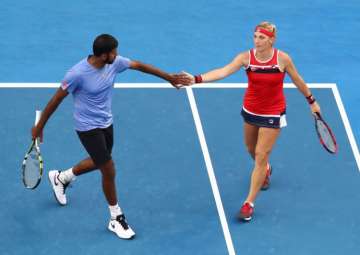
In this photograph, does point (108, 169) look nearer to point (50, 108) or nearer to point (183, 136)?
point (50, 108)

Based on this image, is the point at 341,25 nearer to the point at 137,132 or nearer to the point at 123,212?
the point at 137,132

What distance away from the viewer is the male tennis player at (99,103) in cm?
780

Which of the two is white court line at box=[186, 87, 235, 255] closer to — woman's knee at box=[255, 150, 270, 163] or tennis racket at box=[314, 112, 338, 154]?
woman's knee at box=[255, 150, 270, 163]

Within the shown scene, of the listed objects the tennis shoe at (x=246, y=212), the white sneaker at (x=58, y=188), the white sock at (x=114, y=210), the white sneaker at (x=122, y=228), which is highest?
the white sneaker at (x=58, y=188)

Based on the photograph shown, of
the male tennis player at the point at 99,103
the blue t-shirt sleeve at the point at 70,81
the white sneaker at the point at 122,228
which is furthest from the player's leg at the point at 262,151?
the blue t-shirt sleeve at the point at 70,81

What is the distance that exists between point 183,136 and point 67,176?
1891 millimetres

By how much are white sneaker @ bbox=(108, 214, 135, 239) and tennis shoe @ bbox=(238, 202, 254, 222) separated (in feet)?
3.94

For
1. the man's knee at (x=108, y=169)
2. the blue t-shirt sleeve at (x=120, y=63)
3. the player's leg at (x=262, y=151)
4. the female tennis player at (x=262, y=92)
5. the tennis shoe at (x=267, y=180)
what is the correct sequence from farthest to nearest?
the tennis shoe at (x=267, y=180)
the player's leg at (x=262, y=151)
the female tennis player at (x=262, y=92)
the man's knee at (x=108, y=169)
the blue t-shirt sleeve at (x=120, y=63)

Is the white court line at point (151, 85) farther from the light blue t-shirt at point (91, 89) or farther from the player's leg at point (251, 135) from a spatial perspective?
the light blue t-shirt at point (91, 89)

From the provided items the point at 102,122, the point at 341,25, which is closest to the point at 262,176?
the point at 102,122

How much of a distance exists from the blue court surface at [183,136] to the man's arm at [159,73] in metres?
1.44

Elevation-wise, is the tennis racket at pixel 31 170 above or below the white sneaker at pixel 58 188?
above

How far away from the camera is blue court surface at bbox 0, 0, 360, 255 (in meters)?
8.82

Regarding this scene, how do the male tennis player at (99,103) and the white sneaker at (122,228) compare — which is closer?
the male tennis player at (99,103)
